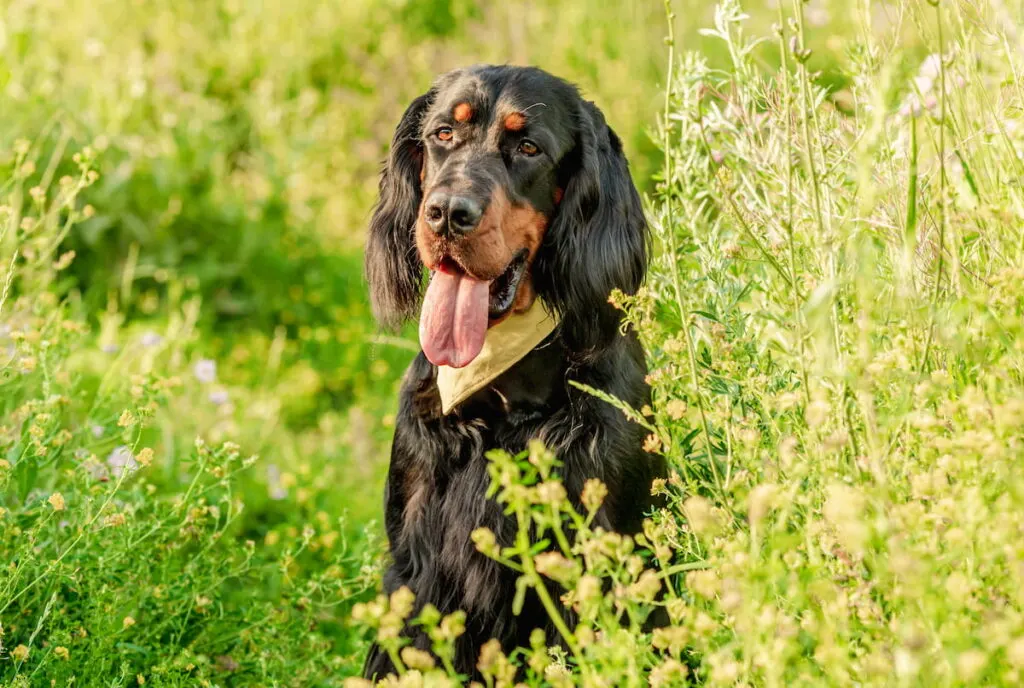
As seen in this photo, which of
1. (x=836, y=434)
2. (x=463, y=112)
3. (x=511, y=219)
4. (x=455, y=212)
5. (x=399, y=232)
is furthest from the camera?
(x=399, y=232)

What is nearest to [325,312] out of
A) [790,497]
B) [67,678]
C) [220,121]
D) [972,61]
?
[220,121]

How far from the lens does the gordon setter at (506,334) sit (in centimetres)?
246

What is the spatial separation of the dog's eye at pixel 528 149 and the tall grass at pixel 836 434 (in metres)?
0.36

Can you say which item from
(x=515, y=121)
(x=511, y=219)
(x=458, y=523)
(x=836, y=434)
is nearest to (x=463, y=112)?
(x=515, y=121)

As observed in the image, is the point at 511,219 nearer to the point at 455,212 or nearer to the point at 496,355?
the point at 455,212

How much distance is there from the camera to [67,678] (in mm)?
2227

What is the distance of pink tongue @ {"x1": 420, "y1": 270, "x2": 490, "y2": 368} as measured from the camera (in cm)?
245

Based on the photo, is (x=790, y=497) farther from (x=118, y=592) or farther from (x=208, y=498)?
(x=208, y=498)

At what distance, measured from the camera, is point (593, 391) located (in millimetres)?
1843

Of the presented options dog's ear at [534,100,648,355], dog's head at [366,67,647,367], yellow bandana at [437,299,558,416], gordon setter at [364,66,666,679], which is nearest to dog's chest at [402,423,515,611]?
gordon setter at [364,66,666,679]

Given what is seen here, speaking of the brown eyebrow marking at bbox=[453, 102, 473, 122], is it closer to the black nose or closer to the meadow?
the black nose

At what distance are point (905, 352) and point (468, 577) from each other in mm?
1130

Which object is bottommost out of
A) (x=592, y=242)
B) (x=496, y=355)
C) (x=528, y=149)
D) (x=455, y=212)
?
(x=496, y=355)

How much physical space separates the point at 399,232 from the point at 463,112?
0.38 meters
